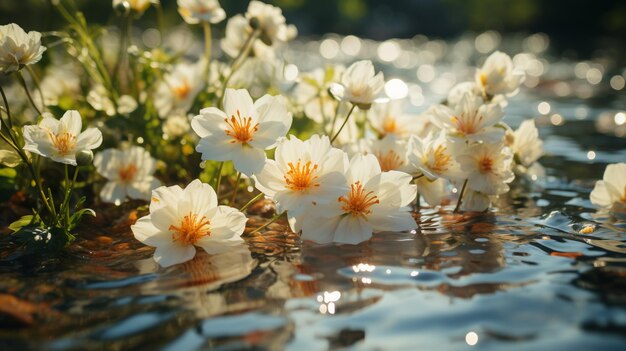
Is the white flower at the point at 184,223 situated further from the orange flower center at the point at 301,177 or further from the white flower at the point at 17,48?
the white flower at the point at 17,48

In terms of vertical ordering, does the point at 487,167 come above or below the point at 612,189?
above

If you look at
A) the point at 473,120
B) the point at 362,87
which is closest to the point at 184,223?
the point at 362,87

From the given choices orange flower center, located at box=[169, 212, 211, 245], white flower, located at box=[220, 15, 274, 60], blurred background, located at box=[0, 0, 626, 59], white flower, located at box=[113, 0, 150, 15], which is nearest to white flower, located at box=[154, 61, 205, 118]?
white flower, located at box=[220, 15, 274, 60]

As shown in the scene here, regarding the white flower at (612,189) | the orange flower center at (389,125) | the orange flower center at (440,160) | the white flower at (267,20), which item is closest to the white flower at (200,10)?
the white flower at (267,20)

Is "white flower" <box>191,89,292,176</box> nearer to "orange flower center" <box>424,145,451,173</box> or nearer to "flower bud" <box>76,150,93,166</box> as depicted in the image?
"flower bud" <box>76,150,93,166</box>

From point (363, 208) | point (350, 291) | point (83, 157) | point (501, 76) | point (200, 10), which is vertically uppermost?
point (200, 10)

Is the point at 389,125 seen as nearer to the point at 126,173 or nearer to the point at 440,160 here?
the point at 440,160

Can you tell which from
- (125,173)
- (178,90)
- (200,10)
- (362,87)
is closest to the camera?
(362,87)
